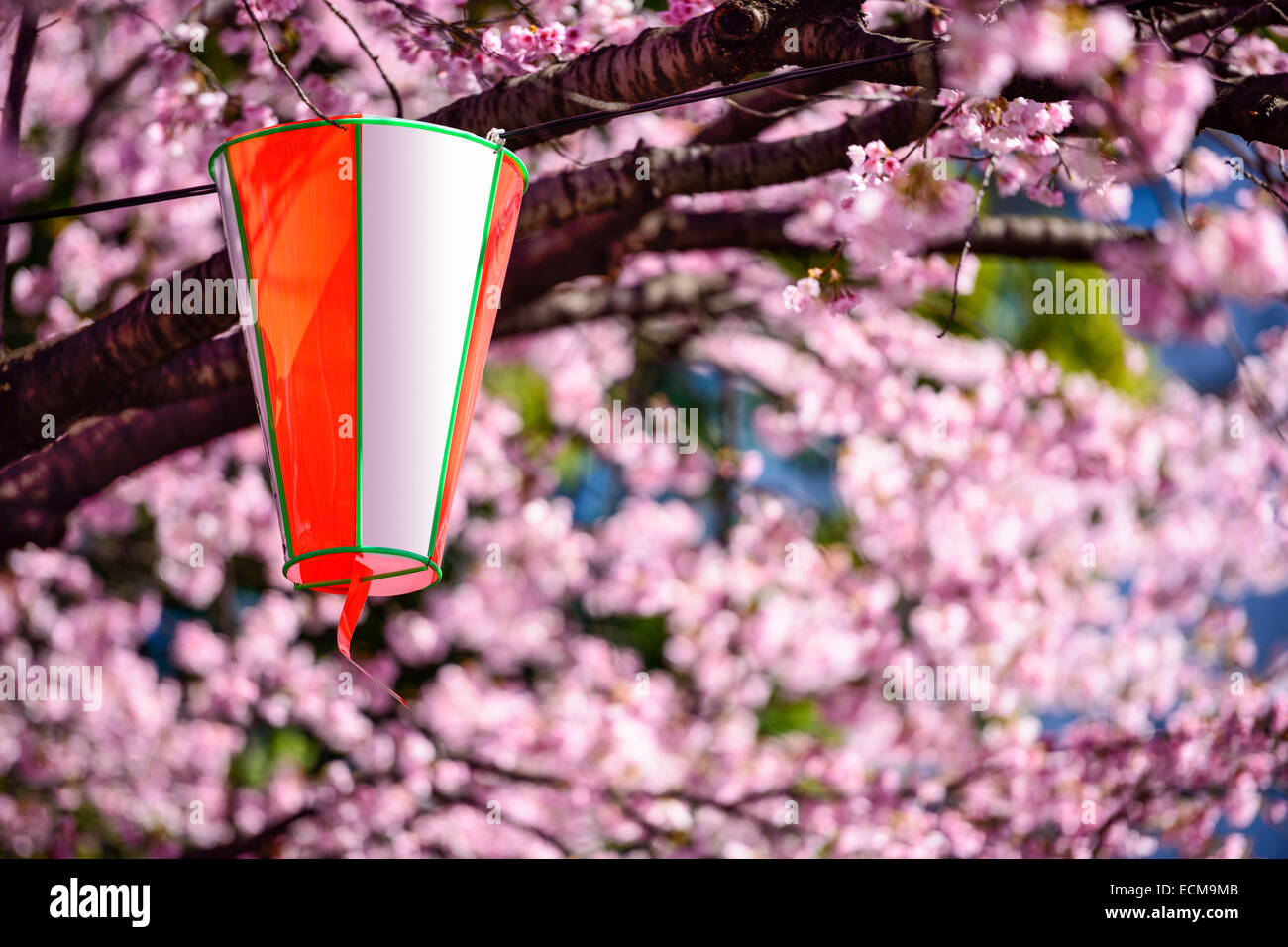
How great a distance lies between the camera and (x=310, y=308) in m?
1.15

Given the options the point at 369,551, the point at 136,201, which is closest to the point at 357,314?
the point at 369,551

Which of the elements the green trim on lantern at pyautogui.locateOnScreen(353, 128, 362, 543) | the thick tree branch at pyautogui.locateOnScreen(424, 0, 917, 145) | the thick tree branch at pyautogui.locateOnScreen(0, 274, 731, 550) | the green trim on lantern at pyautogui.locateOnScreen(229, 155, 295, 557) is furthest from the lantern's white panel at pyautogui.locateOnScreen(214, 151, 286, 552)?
the thick tree branch at pyautogui.locateOnScreen(0, 274, 731, 550)

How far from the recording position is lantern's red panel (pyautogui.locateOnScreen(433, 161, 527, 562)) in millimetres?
1209

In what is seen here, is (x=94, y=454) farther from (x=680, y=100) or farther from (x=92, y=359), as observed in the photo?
(x=680, y=100)

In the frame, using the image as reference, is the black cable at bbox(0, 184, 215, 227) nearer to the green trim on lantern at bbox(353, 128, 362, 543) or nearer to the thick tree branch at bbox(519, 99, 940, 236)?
the green trim on lantern at bbox(353, 128, 362, 543)

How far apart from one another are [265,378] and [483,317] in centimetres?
26

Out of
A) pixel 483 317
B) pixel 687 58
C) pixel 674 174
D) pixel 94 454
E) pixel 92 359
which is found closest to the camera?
pixel 483 317

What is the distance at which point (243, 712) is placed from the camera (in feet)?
12.9

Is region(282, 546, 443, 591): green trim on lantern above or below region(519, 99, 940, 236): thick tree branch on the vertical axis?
below

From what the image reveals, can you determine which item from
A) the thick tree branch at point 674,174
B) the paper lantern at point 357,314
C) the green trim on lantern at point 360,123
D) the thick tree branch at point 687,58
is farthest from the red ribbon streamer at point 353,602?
the thick tree branch at point 674,174

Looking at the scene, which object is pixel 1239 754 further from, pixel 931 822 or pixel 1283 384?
pixel 1283 384

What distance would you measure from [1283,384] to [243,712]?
12.5 ft

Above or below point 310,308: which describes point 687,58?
above
